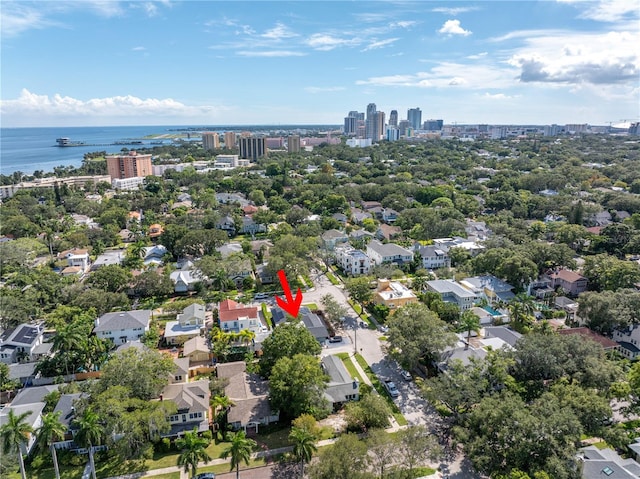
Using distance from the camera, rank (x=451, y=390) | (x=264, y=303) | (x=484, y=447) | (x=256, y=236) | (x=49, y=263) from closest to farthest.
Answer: (x=484, y=447) < (x=451, y=390) < (x=264, y=303) < (x=49, y=263) < (x=256, y=236)

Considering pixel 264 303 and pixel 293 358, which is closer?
pixel 293 358

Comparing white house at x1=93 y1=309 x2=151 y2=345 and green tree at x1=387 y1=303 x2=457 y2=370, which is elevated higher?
green tree at x1=387 y1=303 x2=457 y2=370

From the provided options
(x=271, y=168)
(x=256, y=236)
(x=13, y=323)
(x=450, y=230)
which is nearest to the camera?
(x=13, y=323)

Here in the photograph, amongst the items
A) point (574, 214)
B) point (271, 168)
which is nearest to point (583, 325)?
point (574, 214)

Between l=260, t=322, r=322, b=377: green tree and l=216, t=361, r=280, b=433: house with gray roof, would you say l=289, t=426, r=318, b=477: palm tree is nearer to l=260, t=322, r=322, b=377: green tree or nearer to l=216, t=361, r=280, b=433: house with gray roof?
l=216, t=361, r=280, b=433: house with gray roof

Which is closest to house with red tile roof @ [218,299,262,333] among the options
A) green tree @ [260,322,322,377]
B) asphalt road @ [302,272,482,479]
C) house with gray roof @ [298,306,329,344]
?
house with gray roof @ [298,306,329,344]

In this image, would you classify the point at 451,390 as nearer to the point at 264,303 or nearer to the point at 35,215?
the point at 264,303

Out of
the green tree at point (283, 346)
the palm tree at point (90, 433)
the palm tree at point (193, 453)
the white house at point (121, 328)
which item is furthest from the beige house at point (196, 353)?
the palm tree at point (193, 453)
